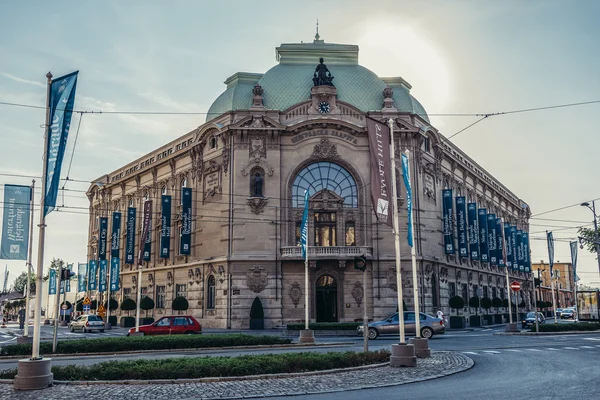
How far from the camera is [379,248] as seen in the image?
47562 mm

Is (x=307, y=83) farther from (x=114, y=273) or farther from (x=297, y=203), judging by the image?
(x=114, y=273)

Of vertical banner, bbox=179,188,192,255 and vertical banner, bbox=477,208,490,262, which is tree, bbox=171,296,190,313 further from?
vertical banner, bbox=477,208,490,262

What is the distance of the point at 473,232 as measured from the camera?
59281 mm

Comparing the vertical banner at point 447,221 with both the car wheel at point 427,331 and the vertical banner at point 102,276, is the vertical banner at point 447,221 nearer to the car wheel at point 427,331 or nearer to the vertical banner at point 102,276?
the car wheel at point 427,331

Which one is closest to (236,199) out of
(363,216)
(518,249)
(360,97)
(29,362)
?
(363,216)

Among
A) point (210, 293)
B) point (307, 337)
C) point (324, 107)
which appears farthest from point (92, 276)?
point (307, 337)

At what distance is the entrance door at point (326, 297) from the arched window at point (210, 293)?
9035 mm

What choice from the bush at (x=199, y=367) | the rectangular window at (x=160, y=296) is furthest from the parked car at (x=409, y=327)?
the rectangular window at (x=160, y=296)

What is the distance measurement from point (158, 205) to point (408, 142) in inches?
1087

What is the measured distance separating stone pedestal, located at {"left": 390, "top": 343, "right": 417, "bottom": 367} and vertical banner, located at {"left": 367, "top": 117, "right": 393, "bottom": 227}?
14.5ft

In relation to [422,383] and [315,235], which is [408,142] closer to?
[315,235]

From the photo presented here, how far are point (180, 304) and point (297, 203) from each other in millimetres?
13454

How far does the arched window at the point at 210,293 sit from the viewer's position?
4944 cm

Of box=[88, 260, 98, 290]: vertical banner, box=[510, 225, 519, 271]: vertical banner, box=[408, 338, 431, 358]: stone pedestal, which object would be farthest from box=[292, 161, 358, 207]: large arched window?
box=[510, 225, 519, 271]: vertical banner
